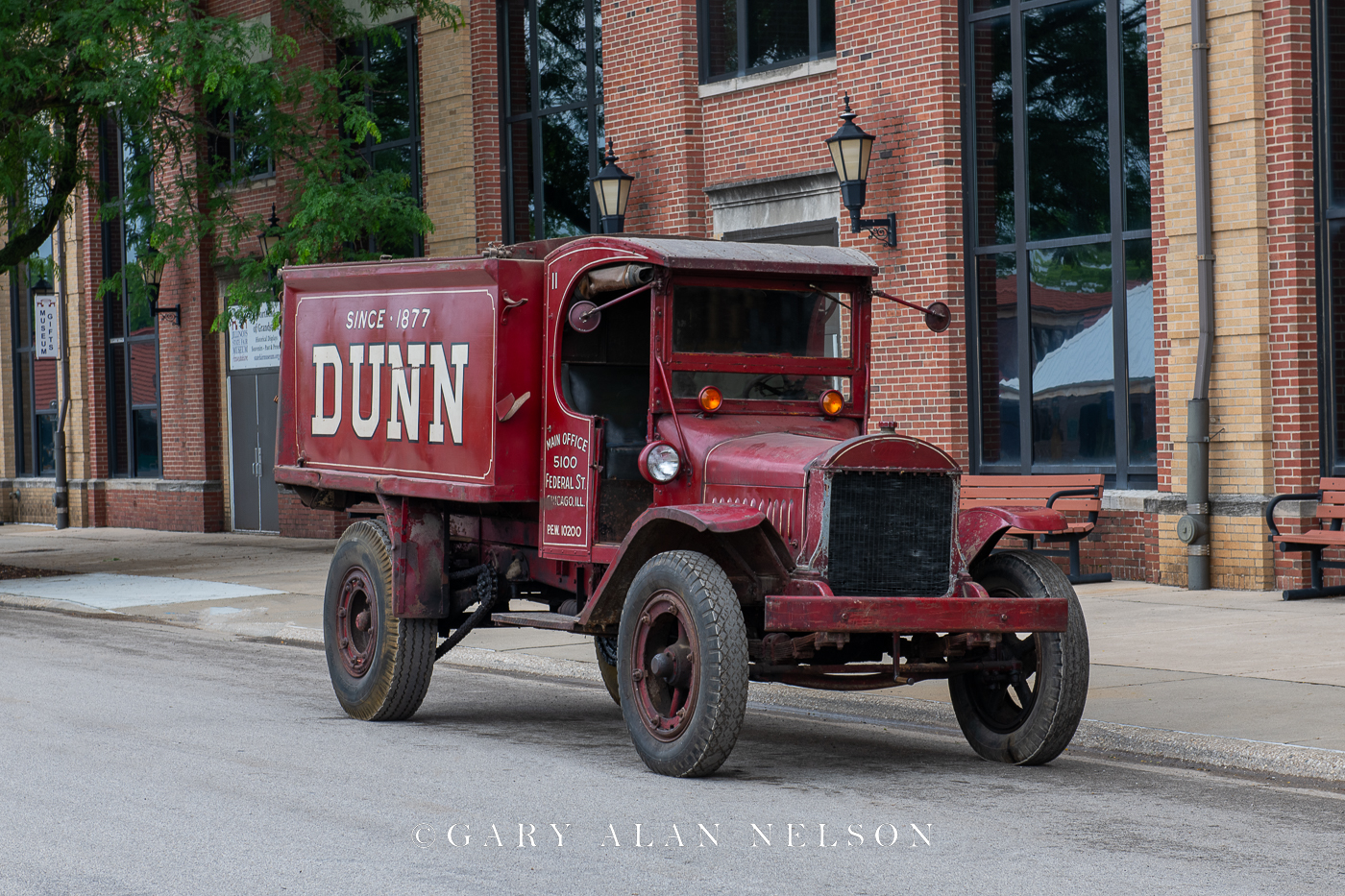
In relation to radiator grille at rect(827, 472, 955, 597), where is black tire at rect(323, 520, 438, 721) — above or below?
below

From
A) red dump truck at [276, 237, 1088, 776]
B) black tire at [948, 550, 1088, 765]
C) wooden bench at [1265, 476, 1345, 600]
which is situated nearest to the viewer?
red dump truck at [276, 237, 1088, 776]

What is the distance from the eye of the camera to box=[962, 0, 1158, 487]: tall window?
1515 cm

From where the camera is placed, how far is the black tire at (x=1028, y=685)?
7770 mm

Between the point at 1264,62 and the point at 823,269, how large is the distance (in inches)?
275

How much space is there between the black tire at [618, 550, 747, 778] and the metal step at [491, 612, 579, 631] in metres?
0.70

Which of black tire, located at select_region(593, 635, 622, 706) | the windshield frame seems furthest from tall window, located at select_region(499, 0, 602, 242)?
the windshield frame

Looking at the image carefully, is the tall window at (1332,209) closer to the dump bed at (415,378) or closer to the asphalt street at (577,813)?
the asphalt street at (577,813)

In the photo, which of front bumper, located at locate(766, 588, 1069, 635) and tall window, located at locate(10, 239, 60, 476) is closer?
front bumper, located at locate(766, 588, 1069, 635)

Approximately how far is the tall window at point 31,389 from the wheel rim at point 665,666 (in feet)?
85.3

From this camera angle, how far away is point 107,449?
97.9 feet

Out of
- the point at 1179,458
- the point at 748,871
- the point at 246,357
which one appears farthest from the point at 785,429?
the point at 246,357

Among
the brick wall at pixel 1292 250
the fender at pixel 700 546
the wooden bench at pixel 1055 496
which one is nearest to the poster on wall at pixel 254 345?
the wooden bench at pixel 1055 496

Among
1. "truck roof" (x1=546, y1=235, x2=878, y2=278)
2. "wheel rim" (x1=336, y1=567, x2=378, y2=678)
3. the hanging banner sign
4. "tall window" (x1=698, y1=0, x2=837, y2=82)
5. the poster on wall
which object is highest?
"tall window" (x1=698, y1=0, x2=837, y2=82)

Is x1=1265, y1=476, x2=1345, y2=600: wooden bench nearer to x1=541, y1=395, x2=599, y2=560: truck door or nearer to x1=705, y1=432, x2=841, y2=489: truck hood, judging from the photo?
x1=705, y1=432, x2=841, y2=489: truck hood
